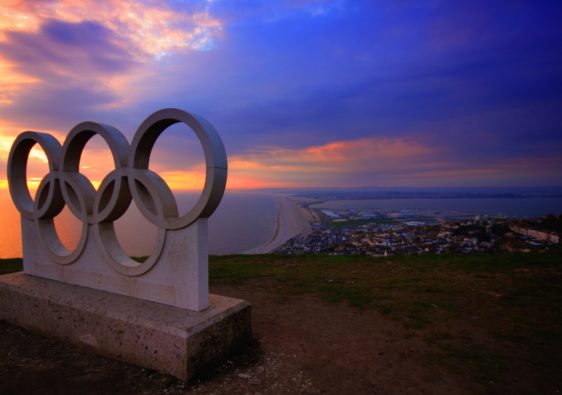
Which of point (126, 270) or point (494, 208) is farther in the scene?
point (494, 208)

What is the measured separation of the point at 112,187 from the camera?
234 inches

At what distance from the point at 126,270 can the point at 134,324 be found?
133 cm

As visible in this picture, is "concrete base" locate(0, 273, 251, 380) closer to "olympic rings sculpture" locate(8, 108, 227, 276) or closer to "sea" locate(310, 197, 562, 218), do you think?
"olympic rings sculpture" locate(8, 108, 227, 276)

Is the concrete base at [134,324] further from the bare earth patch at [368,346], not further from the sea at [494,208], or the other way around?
the sea at [494,208]

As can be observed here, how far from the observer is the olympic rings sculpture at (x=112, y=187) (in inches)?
191

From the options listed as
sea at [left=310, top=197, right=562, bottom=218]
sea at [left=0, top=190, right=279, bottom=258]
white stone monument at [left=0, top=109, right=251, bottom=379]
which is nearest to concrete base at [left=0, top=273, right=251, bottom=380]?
white stone monument at [left=0, top=109, right=251, bottom=379]

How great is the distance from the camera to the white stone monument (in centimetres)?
463

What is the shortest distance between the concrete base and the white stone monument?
0.02 meters

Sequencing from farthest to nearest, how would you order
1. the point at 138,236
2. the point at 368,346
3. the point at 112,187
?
the point at 138,236
the point at 112,187
the point at 368,346

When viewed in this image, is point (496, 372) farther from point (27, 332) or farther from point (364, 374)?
point (27, 332)

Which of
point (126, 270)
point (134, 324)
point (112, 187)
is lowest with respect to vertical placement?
point (134, 324)

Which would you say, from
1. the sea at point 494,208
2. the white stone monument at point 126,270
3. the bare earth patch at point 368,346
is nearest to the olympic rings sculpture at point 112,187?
the white stone monument at point 126,270

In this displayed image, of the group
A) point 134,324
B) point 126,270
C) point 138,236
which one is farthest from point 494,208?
point 134,324

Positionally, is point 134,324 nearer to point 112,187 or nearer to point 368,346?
point 112,187
